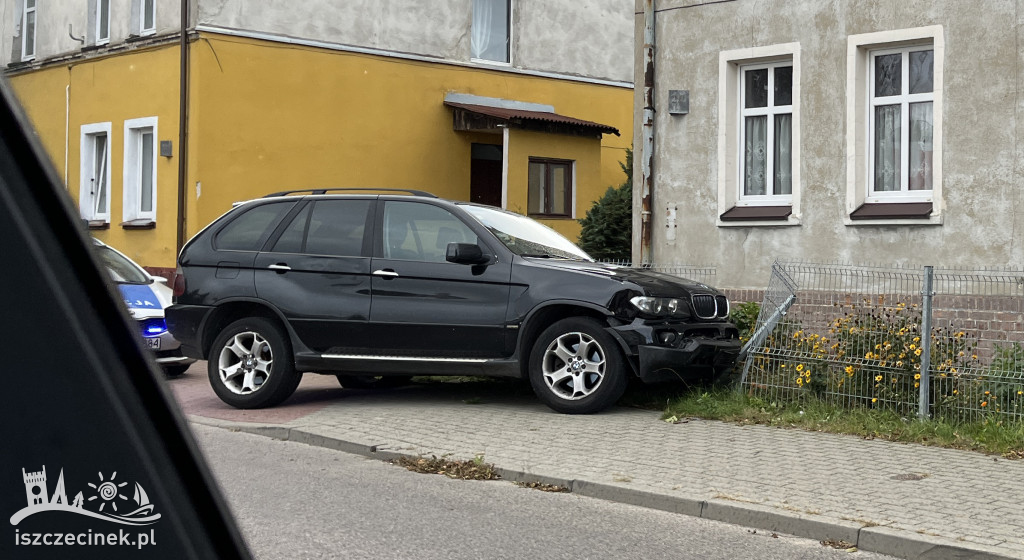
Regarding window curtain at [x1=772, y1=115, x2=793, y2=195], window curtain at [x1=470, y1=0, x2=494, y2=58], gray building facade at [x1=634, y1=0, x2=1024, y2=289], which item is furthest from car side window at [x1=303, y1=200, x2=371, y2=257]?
window curtain at [x1=470, y1=0, x2=494, y2=58]

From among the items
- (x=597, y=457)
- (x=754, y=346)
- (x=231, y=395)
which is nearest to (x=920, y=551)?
(x=597, y=457)

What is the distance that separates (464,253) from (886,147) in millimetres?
5161

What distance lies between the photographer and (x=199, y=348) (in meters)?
10.7

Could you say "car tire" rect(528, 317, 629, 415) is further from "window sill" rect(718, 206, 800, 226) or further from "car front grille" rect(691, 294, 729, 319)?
"window sill" rect(718, 206, 800, 226)

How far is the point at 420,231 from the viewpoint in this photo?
10594mm

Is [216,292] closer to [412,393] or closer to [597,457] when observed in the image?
[412,393]

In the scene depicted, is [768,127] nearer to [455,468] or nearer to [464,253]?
[464,253]

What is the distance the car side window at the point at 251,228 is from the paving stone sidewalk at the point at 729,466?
154cm

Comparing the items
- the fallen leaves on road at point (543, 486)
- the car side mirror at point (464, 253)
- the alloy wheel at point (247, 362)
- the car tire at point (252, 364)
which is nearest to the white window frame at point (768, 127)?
the car side mirror at point (464, 253)

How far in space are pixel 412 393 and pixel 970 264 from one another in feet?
18.5

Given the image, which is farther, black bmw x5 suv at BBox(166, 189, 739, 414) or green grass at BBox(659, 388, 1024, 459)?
black bmw x5 suv at BBox(166, 189, 739, 414)

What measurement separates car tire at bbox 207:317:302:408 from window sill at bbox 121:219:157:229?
1223 cm

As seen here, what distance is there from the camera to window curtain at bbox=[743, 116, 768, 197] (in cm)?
1369

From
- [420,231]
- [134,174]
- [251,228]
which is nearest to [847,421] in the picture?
[420,231]
